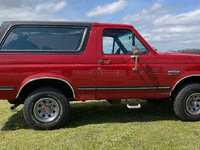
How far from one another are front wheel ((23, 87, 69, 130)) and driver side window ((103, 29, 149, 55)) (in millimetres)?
1431

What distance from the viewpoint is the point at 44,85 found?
3941 millimetres

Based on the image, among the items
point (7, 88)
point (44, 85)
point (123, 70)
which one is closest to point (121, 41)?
point (123, 70)

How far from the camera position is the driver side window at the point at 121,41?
4.06 metres

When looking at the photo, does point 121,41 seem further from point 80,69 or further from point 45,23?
point 45,23

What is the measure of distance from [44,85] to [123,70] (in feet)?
5.54

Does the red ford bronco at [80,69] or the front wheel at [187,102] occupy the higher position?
the red ford bronco at [80,69]

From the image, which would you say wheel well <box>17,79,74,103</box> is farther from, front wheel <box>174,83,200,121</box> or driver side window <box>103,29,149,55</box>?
front wheel <box>174,83,200,121</box>

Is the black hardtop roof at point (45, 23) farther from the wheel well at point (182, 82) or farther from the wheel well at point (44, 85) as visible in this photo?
the wheel well at point (182, 82)

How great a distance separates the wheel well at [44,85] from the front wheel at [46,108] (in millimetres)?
131

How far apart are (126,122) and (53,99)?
1701 millimetres

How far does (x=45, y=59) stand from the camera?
3.73 meters

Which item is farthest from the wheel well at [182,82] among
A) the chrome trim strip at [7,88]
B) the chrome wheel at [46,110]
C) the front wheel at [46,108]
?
the chrome trim strip at [7,88]

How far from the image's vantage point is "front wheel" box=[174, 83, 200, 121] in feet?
13.7

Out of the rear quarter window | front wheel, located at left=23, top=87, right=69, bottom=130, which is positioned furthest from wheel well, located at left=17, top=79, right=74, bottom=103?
the rear quarter window
